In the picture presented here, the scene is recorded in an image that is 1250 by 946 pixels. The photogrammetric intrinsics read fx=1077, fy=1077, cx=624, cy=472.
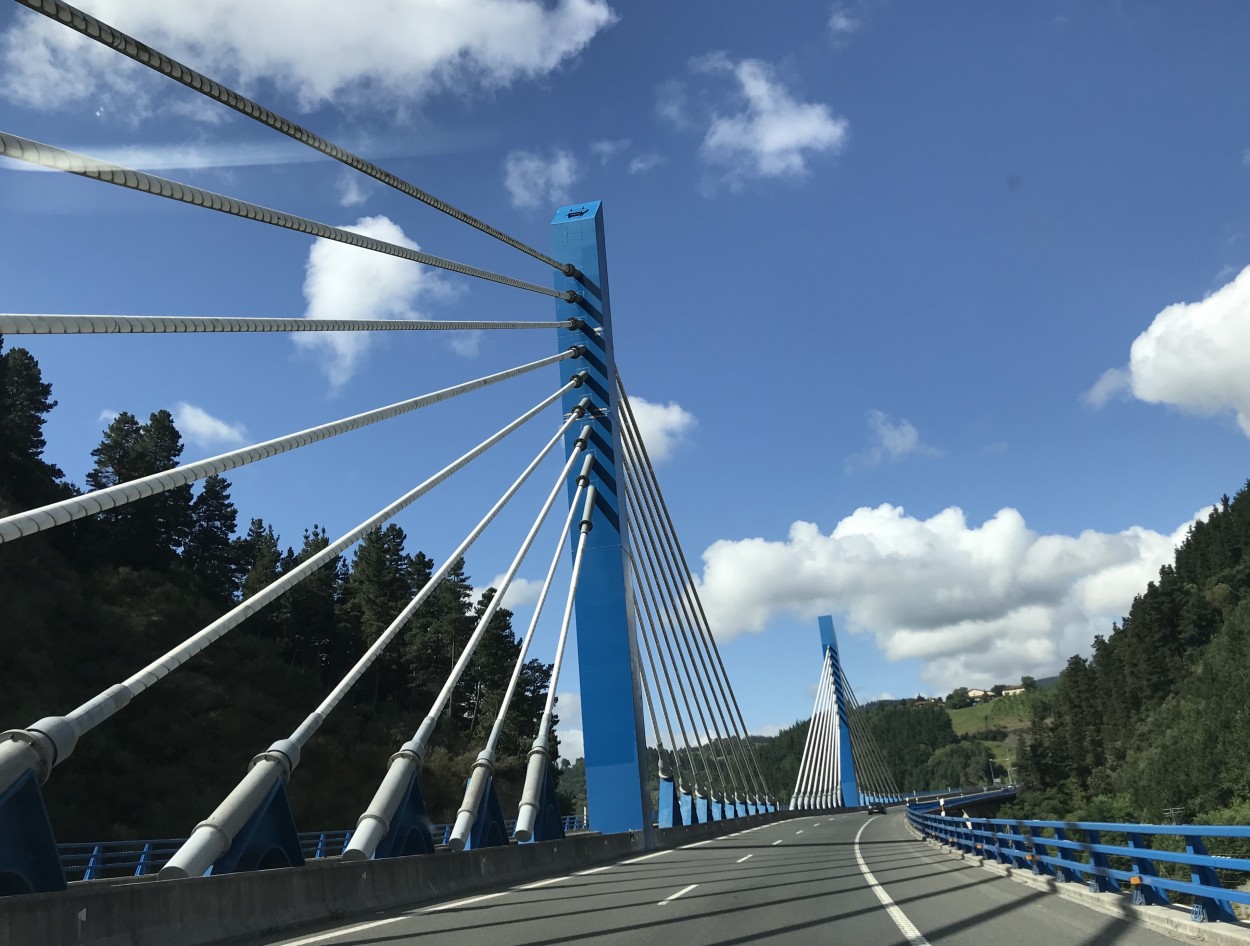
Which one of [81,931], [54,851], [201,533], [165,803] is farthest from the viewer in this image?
[201,533]

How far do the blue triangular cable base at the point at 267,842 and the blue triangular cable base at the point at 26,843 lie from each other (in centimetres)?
205

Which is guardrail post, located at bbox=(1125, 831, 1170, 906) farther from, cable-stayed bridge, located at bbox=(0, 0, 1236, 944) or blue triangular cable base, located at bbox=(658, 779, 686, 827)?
blue triangular cable base, located at bbox=(658, 779, 686, 827)

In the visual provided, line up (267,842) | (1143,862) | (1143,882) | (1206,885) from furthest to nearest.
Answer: (1143,862) < (267,842) < (1143,882) < (1206,885)

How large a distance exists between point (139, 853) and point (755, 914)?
1732 centimetres

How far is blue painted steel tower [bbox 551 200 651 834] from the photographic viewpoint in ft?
80.5

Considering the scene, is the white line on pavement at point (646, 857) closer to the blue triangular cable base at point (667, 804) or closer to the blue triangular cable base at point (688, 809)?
the blue triangular cable base at point (667, 804)

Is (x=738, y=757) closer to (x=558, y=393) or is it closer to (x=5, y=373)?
(x=558, y=393)

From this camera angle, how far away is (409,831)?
1427cm

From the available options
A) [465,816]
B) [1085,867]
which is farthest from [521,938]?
[1085,867]

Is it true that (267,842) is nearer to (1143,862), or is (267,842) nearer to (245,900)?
(245,900)

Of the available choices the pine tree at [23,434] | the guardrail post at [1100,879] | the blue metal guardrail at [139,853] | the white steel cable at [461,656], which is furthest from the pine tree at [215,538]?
the guardrail post at [1100,879]

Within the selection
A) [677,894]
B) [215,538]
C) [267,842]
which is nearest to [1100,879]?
[677,894]

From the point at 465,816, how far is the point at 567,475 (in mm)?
11098

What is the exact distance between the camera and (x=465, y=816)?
1520cm
